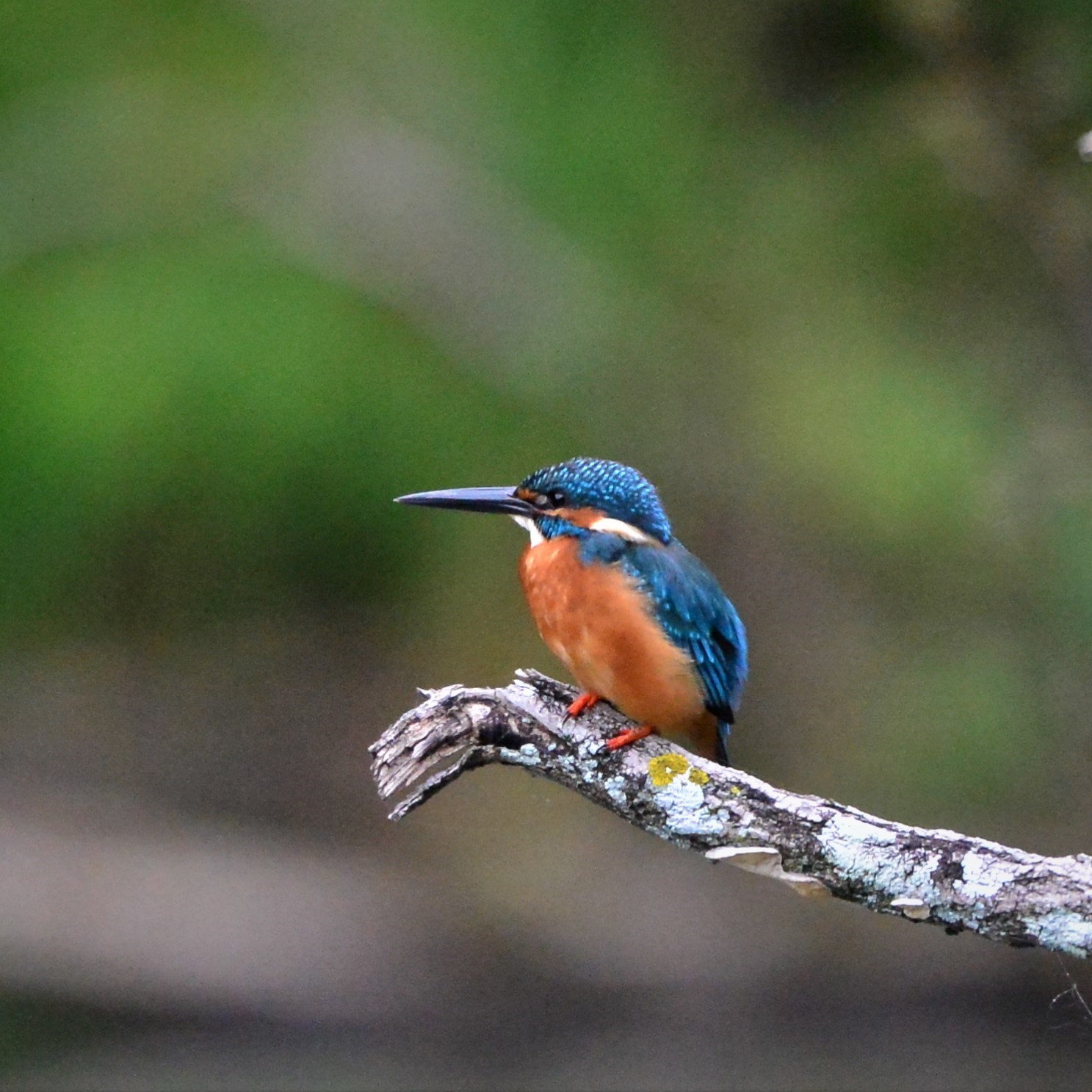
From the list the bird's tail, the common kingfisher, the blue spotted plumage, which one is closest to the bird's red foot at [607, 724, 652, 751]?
the common kingfisher

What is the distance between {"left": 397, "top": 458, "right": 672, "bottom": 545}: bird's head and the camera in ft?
10.6

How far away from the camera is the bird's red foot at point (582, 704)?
2756mm

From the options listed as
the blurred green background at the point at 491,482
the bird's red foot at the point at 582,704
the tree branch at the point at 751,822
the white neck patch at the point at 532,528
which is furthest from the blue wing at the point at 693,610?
the blurred green background at the point at 491,482

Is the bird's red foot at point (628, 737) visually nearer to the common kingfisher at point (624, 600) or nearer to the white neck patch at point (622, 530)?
the common kingfisher at point (624, 600)

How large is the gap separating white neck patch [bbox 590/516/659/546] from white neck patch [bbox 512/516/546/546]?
5.2 inches

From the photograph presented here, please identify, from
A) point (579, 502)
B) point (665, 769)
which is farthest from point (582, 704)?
point (579, 502)

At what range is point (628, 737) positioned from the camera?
106 inches

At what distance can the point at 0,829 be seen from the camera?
7.37m

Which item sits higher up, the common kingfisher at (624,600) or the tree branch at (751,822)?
Result: the common kingfisher at (624,600)

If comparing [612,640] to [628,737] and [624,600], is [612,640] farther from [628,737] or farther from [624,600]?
[628,737]

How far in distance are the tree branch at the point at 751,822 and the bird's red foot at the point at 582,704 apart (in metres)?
0.02

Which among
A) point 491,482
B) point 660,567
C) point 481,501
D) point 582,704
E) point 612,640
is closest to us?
point 582,704

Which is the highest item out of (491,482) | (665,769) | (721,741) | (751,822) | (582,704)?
(491,482)

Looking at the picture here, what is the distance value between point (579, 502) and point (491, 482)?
325 cm
